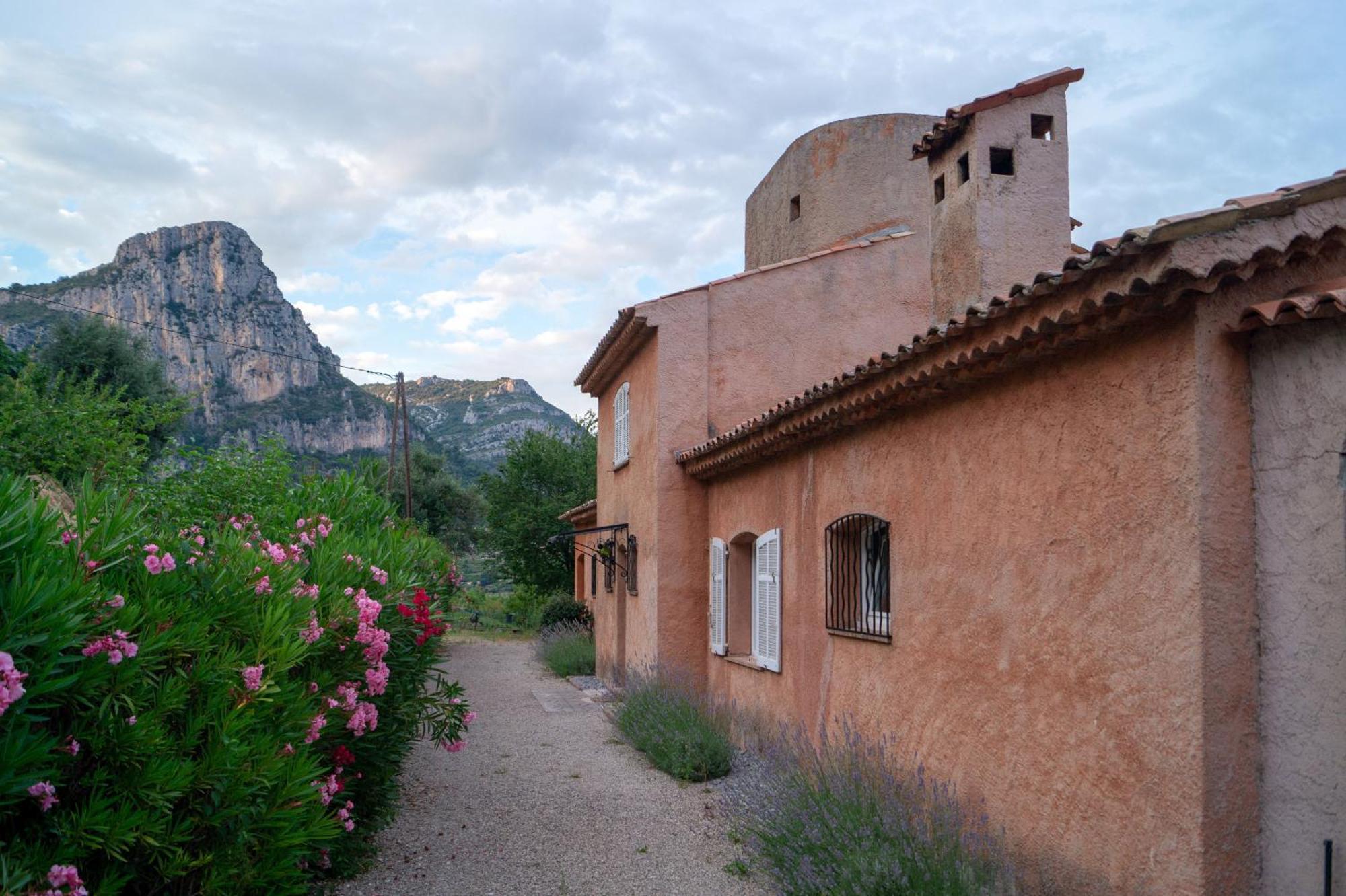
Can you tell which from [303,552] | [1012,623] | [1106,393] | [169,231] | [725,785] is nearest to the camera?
[1106,393]

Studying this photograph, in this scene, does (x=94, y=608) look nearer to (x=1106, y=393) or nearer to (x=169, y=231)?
(x=1106, y=393)

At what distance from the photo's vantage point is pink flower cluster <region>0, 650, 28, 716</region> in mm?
2408

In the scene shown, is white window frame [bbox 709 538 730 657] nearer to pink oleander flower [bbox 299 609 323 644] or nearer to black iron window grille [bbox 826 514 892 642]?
black iron window grille [bbox 826 514 892 642]

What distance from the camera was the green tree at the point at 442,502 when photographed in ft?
117

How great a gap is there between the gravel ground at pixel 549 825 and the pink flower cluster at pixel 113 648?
119 inches

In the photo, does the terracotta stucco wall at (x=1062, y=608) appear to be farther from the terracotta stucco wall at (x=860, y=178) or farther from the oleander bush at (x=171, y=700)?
the terracotta stucco wall at (x=860, y=178)

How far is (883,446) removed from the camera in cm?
652

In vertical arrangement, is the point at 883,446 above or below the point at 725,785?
above

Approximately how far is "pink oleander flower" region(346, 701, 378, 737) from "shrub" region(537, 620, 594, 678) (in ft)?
39.9

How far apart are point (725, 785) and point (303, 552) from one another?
4.19 m

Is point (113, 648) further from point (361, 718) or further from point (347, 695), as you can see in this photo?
point (361, 718)

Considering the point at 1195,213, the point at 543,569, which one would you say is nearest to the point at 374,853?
the point at 1195,213

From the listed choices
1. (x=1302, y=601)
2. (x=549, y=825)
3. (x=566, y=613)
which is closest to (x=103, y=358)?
(x=566, y=613)

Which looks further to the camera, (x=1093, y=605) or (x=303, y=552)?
(x=303, y=552)
